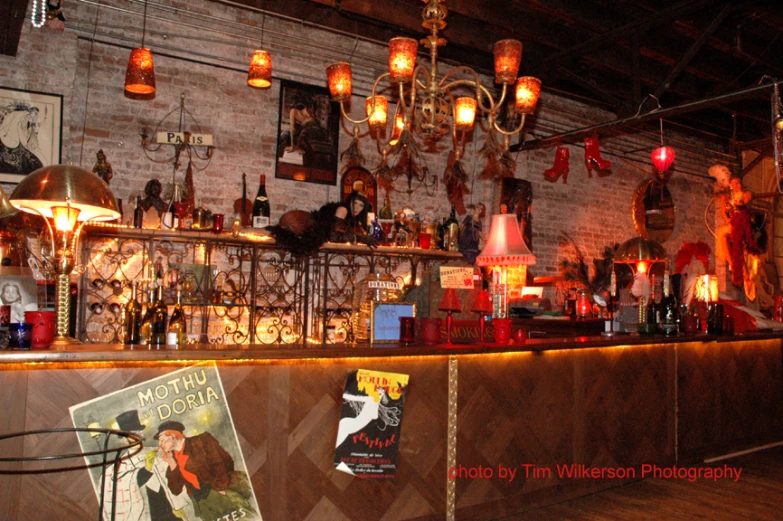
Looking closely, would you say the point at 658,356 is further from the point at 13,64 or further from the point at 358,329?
the point at 13,64

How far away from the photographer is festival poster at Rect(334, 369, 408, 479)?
3373 mm

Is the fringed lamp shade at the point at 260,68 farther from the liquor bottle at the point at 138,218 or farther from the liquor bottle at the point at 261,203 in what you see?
the liquor bottle at the point at 138,218

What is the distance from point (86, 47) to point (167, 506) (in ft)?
13.9

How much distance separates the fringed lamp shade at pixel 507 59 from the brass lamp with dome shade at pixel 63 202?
7.49 ft

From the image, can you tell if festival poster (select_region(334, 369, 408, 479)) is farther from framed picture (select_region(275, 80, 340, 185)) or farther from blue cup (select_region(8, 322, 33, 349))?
framed picture (select_region(275, 80, 340, 185))

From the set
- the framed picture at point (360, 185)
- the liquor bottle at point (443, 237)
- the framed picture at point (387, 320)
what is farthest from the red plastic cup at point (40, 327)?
the liquor bottle at point (443, 237)

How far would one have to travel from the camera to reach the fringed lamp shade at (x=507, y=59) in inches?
150

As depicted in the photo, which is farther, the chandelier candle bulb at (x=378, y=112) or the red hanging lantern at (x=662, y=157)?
the red hanging lantern at (x=662, y=157)

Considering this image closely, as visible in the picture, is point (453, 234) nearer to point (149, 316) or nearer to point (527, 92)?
point (527, 92)

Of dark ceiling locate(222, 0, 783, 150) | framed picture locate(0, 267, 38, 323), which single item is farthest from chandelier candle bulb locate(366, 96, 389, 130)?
framed picture locate(0, 267, 38, 323)

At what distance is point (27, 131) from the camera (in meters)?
5.17

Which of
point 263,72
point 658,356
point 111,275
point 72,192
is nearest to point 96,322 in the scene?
point 111,275

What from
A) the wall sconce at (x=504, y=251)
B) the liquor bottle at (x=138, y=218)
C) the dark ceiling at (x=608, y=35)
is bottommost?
the wall sconce at (x=504, y=251)

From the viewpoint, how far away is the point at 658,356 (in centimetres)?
513
